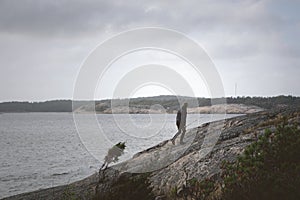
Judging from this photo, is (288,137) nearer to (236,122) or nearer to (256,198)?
(256,198)

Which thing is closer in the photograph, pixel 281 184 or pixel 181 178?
pixel 281 184

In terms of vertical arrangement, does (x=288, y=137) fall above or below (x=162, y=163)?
above

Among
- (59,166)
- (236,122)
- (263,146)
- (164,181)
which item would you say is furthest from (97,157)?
(263,146)

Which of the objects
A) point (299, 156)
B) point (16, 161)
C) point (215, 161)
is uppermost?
point (299, 156)

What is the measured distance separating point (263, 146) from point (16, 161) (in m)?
38.3

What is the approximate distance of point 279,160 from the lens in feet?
23.6

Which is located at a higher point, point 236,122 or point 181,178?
point 236,122

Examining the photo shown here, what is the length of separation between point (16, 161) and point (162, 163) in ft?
100

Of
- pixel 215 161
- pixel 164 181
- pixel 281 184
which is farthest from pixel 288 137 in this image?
pixel 164 181

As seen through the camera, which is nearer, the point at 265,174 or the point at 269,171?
the point at 265,174

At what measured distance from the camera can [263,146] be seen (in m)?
7.52

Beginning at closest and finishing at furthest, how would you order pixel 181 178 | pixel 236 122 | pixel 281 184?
1. pixel 281 184
2. pixel 181 178
3. pixel 236 122

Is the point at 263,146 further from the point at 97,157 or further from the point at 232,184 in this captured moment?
the point at 97,157

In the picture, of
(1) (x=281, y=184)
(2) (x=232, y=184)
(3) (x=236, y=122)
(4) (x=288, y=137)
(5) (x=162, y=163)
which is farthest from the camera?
(3) (x=236, y=122)
